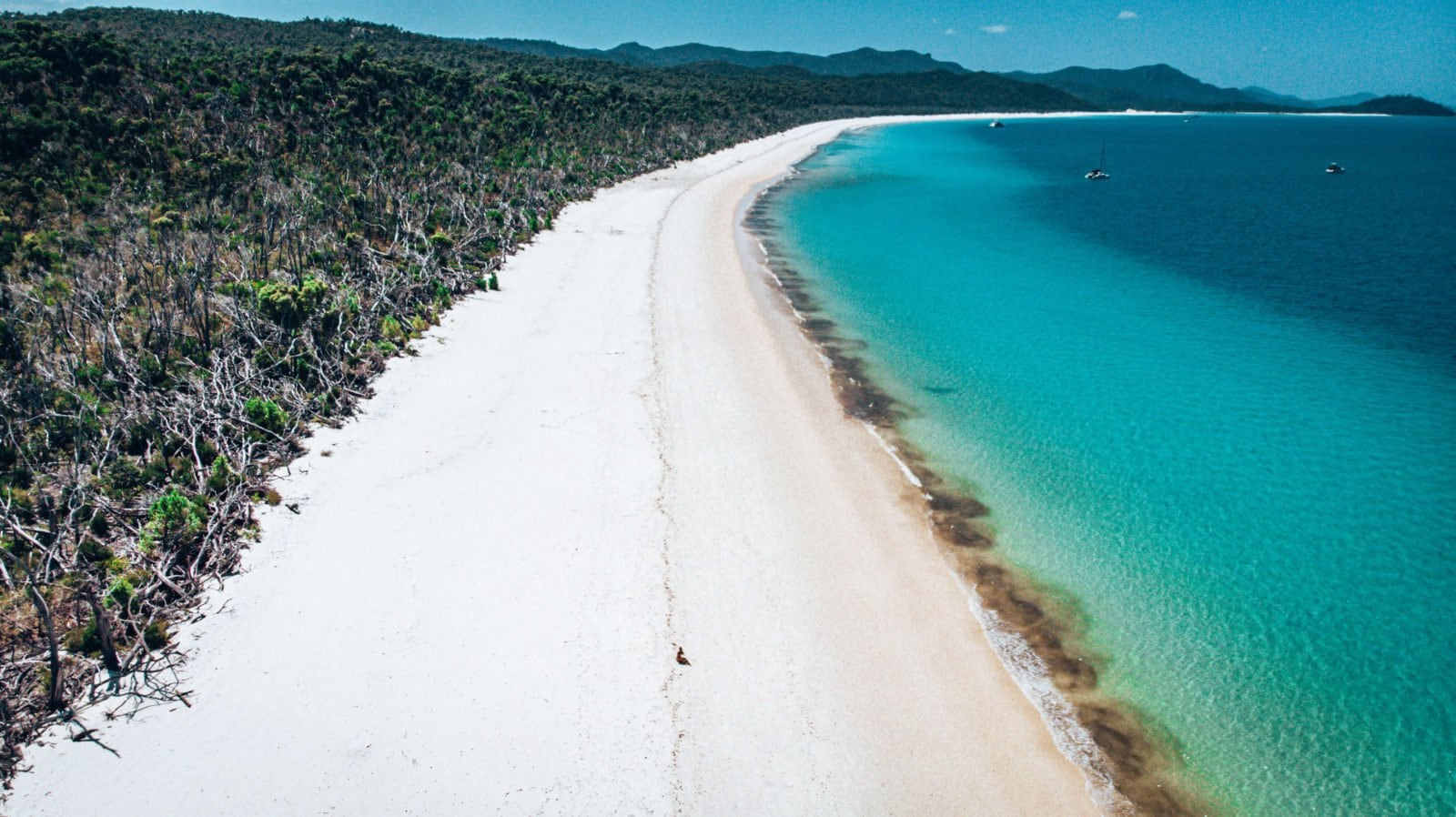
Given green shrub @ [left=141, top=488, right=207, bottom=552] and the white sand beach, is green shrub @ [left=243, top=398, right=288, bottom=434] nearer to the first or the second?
the white sand beach

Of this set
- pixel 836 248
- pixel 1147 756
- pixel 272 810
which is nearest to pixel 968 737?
pixel 1147 756

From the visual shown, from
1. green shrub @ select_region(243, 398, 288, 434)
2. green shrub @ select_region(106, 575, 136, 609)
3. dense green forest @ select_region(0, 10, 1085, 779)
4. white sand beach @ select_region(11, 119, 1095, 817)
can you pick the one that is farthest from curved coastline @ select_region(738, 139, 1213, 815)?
green shrub @ select_region(243, 398, 288, 434)

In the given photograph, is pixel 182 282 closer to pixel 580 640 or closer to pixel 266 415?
pixel 266 415

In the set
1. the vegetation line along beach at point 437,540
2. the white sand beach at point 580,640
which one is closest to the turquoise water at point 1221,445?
the vegetation line along beach at point 437,540

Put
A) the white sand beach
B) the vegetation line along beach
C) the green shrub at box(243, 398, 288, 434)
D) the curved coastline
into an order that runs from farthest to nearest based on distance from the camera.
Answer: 1. the green shrub at box(243, 398, 288, 434)
2. the curved coastline
3. the vegetation line along beach
4. the white sand beach

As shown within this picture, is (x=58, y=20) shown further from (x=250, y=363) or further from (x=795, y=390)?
(x=795, y=390)
